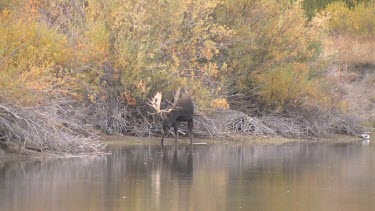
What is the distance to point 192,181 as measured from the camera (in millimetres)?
18672

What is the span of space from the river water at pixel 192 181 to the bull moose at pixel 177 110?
2.91 ft

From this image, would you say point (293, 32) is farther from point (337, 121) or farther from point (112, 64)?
point (112, 64)

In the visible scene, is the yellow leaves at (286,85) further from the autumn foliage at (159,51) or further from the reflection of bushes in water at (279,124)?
the reflection of bushes in water at (279,124)

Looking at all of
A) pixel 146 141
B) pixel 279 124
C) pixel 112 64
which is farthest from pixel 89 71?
pixel 279 124

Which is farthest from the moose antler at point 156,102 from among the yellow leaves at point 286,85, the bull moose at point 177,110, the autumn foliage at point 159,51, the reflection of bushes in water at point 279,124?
the yellow leaves at point 286,85

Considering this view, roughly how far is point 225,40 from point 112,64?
5212mm

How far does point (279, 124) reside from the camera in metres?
31.9

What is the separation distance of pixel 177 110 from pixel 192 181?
838cm

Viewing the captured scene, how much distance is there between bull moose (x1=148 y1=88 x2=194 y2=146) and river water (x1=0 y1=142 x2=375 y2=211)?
34.9 inches

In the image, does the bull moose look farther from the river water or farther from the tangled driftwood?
the tangled driftwood

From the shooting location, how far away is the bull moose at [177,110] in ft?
88.2

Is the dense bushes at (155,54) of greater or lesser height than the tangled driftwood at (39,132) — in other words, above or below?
above

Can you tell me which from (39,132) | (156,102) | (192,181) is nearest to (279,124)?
(156,102)

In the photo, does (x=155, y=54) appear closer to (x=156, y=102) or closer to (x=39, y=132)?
(x=156, y=102)
